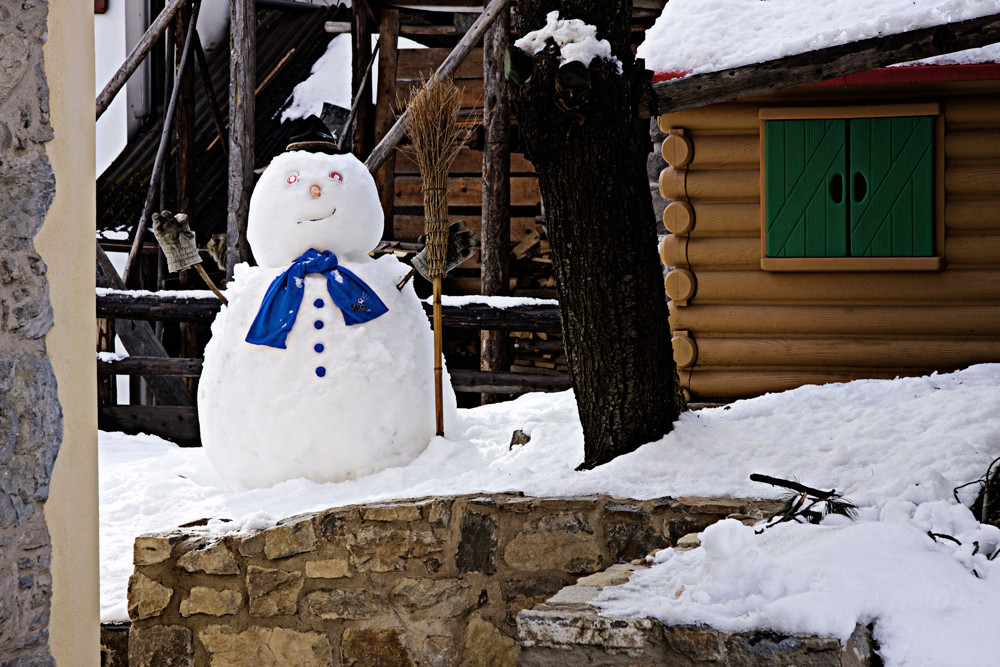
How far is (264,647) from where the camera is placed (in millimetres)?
4836

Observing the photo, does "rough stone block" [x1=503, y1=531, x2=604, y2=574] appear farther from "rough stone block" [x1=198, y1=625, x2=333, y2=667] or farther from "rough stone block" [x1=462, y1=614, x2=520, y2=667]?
"rough stone block" [x1=198, y1=625, x2=333, y2=667]

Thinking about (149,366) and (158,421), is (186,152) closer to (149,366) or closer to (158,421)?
(149,366)

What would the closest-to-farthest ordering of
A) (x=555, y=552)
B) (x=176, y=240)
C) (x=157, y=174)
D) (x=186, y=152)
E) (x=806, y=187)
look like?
(x=555, y=552) → (x=176, y=240) → (x=806, y=187) → (x=157, y=174) → (x=186, y=152)

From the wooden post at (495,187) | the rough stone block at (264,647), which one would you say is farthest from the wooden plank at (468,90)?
the rough stone block at (264,647)

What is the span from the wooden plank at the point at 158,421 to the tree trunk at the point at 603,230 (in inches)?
202

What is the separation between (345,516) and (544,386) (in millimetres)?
3731

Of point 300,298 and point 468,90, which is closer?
point 300,298

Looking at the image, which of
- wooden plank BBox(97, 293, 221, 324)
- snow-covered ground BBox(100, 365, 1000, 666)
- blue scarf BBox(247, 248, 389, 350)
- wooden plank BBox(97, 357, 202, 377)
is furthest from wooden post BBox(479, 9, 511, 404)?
blue scarf BBox(247, 248, 389, 350)

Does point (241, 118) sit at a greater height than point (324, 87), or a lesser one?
lesser

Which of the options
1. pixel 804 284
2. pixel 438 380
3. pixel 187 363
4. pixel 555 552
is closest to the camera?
pixel 555 552

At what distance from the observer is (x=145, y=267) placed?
36.2 ft

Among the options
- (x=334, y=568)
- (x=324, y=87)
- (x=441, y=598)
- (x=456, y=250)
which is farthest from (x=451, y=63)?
(x=324, y=87)

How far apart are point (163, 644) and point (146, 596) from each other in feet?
0.77

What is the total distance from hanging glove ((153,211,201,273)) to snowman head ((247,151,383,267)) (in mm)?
384
